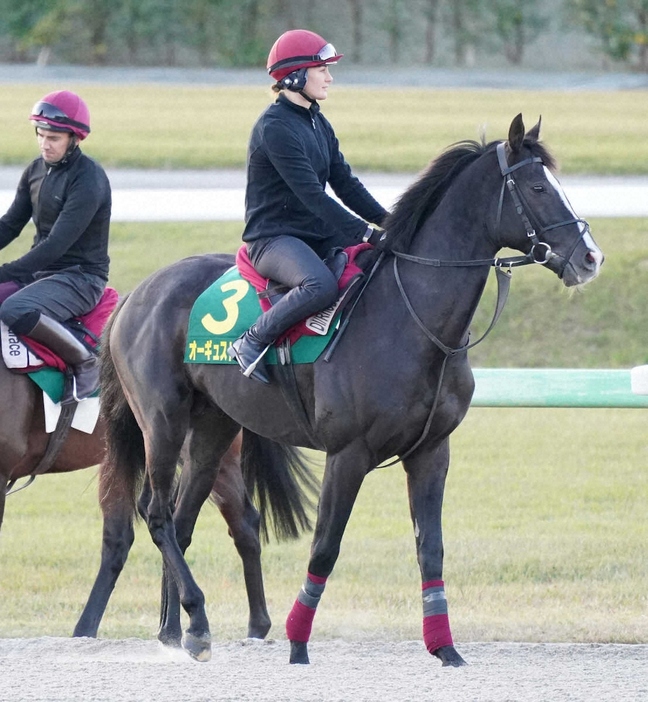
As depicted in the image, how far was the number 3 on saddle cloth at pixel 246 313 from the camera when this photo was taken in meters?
5.12

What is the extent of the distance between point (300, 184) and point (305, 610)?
1685mm

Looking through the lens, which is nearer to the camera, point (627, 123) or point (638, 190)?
point (638, 190)

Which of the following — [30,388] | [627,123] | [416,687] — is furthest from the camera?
[627,123]

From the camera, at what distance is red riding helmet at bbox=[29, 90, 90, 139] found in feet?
19.9

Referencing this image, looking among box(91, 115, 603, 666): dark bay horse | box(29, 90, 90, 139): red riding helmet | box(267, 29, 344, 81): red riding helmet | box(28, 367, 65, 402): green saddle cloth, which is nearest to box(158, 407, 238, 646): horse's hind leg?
box(91, 115, 603, 666): dark bay horse

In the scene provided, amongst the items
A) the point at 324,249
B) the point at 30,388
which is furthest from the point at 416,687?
the point at 30,388

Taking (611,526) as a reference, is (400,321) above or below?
above

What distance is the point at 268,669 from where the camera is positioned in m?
5.06

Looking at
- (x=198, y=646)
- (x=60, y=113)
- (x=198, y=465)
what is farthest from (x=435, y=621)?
(x=60, y=113)

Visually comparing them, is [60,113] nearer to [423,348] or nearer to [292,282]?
[292,282]

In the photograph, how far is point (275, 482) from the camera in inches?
249

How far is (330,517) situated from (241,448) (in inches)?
53.9

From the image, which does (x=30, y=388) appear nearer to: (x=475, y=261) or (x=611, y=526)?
(x=475, y=261)

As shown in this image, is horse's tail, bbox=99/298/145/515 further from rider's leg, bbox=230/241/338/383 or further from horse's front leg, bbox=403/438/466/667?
horse's front leg, bbox=403/438/466/667
